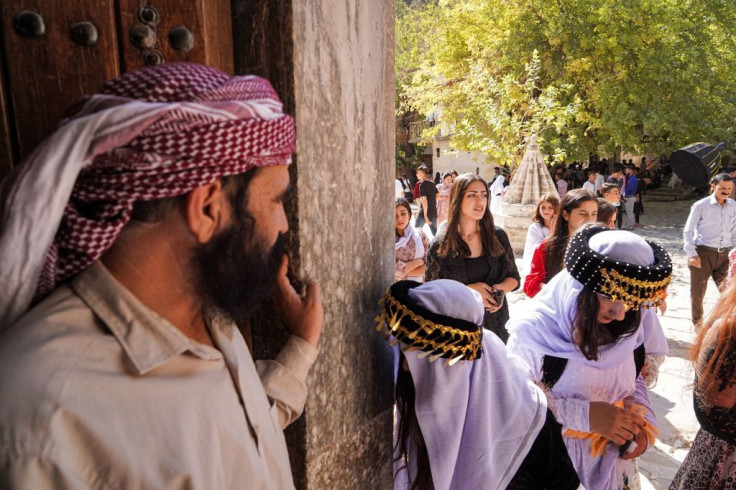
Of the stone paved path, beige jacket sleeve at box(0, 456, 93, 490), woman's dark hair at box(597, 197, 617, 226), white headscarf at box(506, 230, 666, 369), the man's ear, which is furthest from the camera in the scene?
woman's dark hair at box(597, 197, 617, 226)

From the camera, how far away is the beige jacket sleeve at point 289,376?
1457 millimetres

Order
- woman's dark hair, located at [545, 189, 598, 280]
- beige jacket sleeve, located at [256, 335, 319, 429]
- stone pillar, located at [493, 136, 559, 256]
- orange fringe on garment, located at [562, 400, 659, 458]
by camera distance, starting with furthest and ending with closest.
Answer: stone pillar, located at [493, 136, 559, 256] < woman's dark hair, located at [545, 189, 598, 280] < orange fringe on garment, located at [562, 400, 659, 458] < beige jacket sleeve, located at [256, 335, 319, 429]

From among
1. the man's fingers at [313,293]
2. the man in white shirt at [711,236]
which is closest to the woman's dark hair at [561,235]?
the man in white shirt at [711,236]

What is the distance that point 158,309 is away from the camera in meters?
1.06

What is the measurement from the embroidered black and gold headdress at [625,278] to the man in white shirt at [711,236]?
16.0ft

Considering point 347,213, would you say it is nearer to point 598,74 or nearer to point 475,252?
point 475,252

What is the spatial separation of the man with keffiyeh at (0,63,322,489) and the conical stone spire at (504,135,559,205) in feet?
36.1

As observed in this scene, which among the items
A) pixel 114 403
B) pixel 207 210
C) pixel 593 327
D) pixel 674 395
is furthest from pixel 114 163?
pixel 674 395

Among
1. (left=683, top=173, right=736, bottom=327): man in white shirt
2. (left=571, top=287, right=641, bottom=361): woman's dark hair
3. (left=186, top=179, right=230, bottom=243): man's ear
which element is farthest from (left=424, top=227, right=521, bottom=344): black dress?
(left=683, top=173, right=736, bottom=327): man in white shirt

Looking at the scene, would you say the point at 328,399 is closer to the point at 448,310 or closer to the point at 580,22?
the point at 448,310

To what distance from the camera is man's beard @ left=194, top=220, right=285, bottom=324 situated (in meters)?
1.09

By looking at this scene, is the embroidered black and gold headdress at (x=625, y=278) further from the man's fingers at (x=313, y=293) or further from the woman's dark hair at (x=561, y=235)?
the woman's dark hair at (x=561, y=235)

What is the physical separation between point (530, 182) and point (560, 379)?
980cm

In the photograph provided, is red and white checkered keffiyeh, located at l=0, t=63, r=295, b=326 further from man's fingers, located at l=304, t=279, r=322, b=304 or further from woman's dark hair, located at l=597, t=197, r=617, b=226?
woman's dark hair, located at l=597, t=197, r=617, b=226
